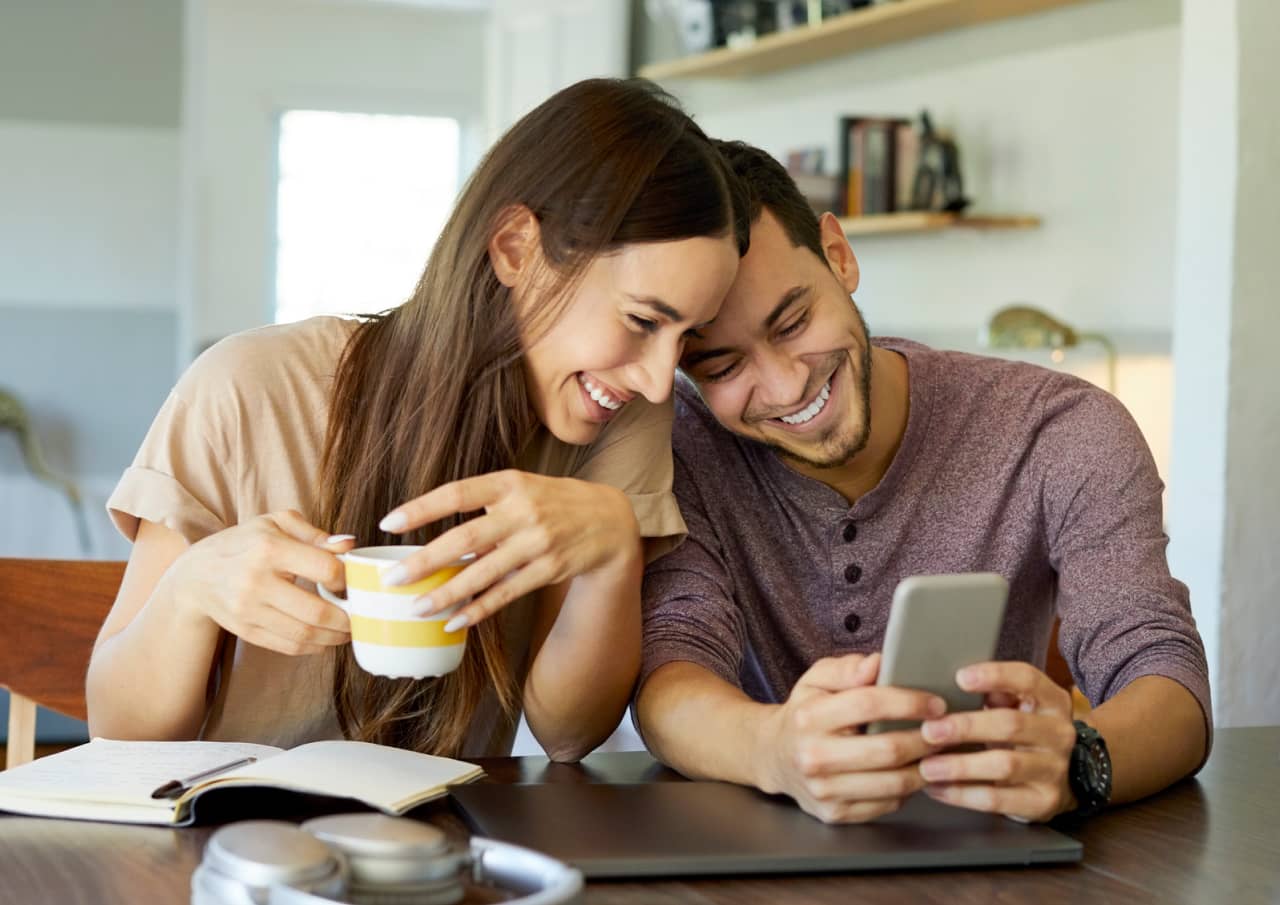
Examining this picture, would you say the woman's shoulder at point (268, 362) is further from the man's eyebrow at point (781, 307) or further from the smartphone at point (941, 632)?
the smartphone at point (941, 632)

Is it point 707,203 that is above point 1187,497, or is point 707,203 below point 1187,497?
above

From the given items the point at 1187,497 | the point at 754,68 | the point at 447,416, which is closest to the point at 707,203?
the point at 447,416

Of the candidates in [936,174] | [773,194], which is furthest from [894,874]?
[936,174]

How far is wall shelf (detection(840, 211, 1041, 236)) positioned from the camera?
3.54m

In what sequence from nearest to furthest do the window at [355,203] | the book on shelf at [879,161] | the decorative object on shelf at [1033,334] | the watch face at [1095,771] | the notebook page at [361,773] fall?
the notebook page at [361,773] < the watch face at [1095,771] < the decorative object on shelf at [1033,334] < the book on shelf at [879,161] < the window at [355,203]

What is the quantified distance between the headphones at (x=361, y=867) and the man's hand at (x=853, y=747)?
0.29 m

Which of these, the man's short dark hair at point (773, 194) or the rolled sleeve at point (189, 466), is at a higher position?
the man's short dark hair at point (773, 194)

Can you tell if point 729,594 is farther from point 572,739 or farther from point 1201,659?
point 1201,659

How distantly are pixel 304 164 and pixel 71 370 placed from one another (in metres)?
1.16

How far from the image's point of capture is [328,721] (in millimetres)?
1417

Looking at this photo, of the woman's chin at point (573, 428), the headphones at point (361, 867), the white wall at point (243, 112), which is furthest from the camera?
the white wall at point (243, 112)

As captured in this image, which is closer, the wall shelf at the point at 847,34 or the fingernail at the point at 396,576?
the fingernail at the point at 396,576

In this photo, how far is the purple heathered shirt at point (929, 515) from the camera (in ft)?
4.89

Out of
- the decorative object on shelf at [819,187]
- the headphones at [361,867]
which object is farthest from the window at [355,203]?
the headphones at [361,867]
